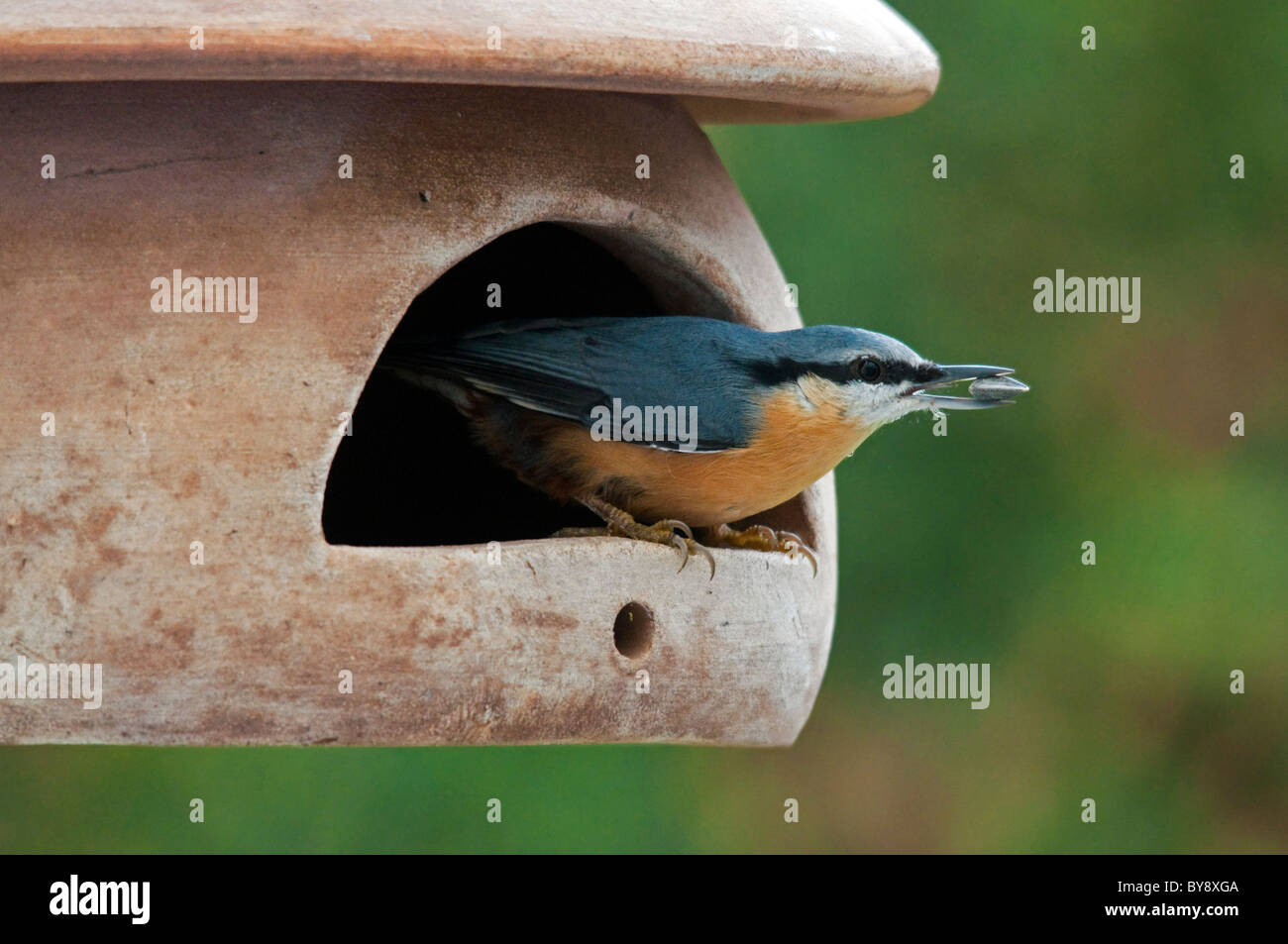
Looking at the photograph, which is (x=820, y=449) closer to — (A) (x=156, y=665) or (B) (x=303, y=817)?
(A) (x=156, y=665)

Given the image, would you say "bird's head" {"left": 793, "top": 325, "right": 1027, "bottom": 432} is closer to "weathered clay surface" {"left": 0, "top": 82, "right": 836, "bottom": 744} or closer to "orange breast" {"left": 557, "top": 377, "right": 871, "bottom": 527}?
"orange breast" {"left": 557, "top": 377, "right": 871, "bottom": 527}

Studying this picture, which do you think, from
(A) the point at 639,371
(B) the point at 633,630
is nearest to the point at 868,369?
(A) the point at 639,371

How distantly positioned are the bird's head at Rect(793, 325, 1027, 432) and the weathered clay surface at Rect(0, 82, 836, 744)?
649 millimetres

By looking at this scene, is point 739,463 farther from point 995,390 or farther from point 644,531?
point 995,390

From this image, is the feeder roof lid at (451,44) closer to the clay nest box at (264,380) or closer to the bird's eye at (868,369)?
the clay nest box at (264,380)

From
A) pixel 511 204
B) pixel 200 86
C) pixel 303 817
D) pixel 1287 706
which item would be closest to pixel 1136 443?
pixel 1287 706

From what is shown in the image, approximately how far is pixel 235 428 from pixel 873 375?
1.25 metres

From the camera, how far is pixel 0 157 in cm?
344

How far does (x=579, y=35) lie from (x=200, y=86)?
0.73m

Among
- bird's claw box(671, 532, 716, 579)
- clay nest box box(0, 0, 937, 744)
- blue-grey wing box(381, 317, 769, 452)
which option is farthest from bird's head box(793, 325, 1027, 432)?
clay nest box box(0, 0, 937, 744)

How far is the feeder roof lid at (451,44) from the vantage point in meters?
2.97

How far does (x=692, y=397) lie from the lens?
12.6 ft

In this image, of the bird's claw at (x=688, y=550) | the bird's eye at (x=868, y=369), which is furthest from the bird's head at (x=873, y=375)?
the bird's claw at (x=688, y=550)

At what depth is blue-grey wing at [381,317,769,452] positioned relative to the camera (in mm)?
3842
